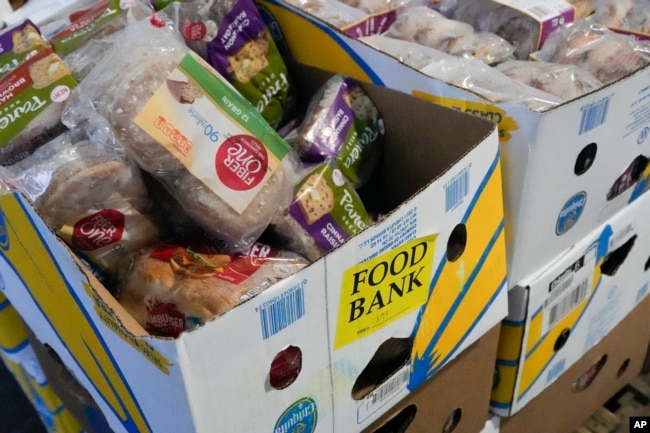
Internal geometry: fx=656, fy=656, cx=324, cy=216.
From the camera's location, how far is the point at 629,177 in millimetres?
870

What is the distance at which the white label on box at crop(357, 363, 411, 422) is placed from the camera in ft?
2.18

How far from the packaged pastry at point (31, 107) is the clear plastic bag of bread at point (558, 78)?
531mm

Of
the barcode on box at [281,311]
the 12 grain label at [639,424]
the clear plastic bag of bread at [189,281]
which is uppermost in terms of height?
the barcode on box at [281,311]

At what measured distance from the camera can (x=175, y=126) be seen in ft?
1.95

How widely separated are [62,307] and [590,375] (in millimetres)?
877

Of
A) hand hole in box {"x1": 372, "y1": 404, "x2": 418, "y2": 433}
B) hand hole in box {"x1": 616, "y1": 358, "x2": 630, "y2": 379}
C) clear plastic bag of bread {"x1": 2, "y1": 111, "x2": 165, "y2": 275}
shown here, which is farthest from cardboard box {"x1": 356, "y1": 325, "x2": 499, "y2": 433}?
hand hole in box {"x1": 616, "y1": 358, "x2": 630, "y2": 379}

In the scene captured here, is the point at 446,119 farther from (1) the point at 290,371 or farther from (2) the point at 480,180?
Result: (1) the point at 290,371

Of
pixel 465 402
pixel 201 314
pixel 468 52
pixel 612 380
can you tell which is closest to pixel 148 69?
pixel 201 314

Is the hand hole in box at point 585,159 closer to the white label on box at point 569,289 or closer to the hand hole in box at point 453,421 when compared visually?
the white label on box at point 569,289

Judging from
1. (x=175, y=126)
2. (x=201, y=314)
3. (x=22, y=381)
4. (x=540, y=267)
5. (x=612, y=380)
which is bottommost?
(x=612, y=380)

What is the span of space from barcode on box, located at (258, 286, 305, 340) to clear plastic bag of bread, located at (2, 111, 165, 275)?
8.3 inches

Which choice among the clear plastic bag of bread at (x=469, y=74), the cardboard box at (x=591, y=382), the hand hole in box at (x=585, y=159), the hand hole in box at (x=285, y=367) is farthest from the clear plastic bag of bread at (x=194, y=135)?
the cardboard box at (x=591, y=382)

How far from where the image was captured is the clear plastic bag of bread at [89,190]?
612 mm

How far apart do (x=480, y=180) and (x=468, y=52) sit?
0.29 meters
